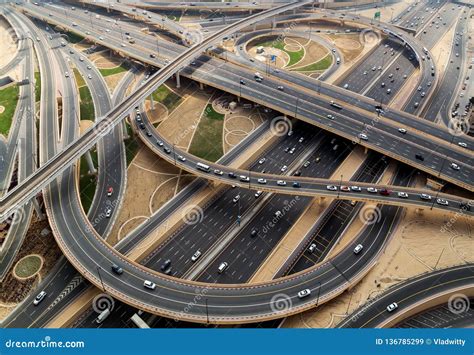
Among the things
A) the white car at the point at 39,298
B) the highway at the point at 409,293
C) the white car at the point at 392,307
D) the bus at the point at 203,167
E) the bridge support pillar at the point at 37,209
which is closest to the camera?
the highway at the point at 409,293

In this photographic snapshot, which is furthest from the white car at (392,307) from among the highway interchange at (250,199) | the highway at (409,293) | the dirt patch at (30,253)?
the dirt patch at (30,253)

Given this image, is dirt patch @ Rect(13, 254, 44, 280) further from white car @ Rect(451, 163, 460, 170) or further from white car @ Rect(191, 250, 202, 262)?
white car @ Rect(451, 163, 460, 170)

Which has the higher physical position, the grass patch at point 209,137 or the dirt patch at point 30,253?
the grass patch at point 209,137

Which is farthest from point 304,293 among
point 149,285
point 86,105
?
point 86,105

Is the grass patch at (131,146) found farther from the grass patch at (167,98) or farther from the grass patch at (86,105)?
the grass patch at (167,98)

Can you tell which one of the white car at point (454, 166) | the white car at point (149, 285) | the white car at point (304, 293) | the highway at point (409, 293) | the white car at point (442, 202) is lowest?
the highway at point (409, 293)

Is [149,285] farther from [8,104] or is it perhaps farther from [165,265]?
[8,104]
